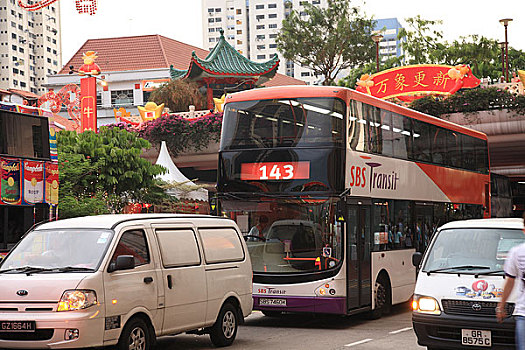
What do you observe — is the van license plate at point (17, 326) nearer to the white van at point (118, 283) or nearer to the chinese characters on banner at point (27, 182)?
the white van at point (118, 283)

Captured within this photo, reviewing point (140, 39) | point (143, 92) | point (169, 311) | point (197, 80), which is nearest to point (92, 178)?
point (169, 311)

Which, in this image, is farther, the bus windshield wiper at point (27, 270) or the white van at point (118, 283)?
the bus windshield wiper at point (27, 270)

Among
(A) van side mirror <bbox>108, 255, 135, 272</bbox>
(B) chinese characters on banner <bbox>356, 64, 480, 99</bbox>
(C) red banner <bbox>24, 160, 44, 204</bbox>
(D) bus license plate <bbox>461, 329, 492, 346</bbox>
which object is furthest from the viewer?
(B) chinese characters on banner <bbox>356, 64, 480, 99</bbox>

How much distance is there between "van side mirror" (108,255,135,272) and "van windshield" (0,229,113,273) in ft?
0.56

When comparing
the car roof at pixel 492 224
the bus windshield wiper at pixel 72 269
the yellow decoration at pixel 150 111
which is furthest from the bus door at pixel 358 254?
the yellow decoration at pixel 150 111

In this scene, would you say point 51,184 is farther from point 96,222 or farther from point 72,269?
point 72,269

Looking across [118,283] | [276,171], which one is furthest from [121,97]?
[118,283]

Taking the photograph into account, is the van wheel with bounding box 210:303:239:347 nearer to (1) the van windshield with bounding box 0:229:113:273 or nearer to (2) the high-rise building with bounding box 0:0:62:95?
(1) the van windshield with bounding box 0:229:113:273

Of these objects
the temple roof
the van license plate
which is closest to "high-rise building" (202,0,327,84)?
the temple roof

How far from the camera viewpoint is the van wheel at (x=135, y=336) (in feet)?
29.3

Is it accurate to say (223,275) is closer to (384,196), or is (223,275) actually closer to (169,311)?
(169,311)

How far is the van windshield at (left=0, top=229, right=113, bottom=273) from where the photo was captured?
8.98 m

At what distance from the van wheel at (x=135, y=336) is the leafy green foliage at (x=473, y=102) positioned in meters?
24.2

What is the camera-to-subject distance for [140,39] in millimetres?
82625
